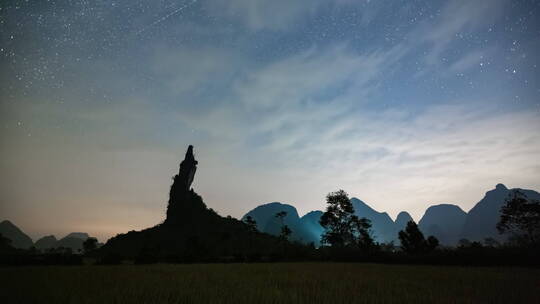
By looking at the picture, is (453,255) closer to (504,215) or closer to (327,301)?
(327,301)

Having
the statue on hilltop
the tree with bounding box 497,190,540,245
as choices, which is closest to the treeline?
the tree with bounding box 497,190,540,245

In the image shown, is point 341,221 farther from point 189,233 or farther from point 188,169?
point 188,169

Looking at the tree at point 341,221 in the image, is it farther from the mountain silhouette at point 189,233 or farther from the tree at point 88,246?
the tree at point 88,246

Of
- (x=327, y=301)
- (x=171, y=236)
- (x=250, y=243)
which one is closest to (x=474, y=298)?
(x=327, y=301)

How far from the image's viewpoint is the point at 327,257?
4372cm

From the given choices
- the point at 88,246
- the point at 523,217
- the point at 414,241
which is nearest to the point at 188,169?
the point at 88,246

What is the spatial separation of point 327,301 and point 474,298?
4.91m

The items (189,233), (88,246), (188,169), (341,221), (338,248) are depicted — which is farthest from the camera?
(188,169)

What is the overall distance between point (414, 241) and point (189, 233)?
87874 millimetres

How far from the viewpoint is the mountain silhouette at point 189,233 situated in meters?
89.2

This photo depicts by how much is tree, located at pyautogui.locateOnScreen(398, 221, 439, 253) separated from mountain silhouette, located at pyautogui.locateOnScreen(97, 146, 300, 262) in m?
27.1

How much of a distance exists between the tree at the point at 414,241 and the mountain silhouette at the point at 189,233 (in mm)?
27061

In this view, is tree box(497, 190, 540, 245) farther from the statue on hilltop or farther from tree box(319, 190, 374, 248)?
the statue on hilltop

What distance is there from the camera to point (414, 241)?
59.0 m
